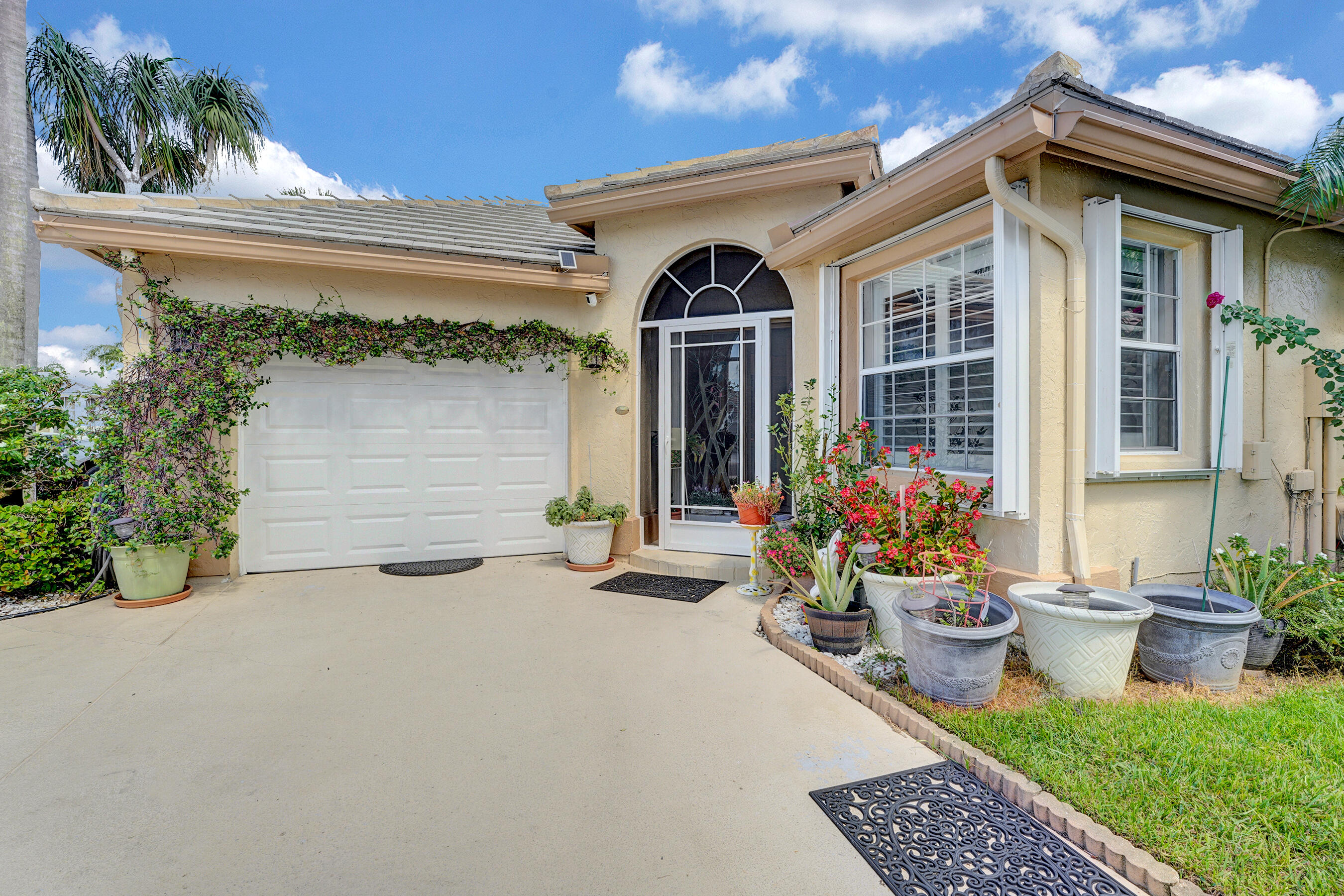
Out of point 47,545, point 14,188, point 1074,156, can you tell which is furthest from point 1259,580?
point 14,188

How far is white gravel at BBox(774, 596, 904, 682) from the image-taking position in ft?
10.8

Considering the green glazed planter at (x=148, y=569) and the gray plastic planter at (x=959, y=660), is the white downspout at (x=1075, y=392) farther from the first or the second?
the green glazed planter at (x=148, y=569)

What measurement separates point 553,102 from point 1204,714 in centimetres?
1129

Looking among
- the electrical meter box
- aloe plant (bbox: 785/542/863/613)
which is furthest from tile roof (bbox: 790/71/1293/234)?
aloe plant (bbox: 785/542/863/613)

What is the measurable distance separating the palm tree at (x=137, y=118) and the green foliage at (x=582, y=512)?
11107 millimetres

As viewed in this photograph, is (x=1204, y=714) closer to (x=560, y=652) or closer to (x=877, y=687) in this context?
(x=877, y=687)

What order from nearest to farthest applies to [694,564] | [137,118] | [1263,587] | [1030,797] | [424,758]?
[1030,797] → [424,758] → [1263,587] → [694,564] → [137,118]

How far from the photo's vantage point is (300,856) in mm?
1939

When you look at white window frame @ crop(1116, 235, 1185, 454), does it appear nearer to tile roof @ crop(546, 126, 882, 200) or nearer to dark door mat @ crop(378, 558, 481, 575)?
tile roof @ crop(546, 126, 882, 200)

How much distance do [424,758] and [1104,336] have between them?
4.32 m

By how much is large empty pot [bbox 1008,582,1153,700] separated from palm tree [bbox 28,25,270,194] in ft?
49.4

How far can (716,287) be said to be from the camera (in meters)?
6.06

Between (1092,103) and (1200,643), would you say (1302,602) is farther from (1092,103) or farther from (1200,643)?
(1092,103)

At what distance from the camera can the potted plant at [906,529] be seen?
3578 mm
